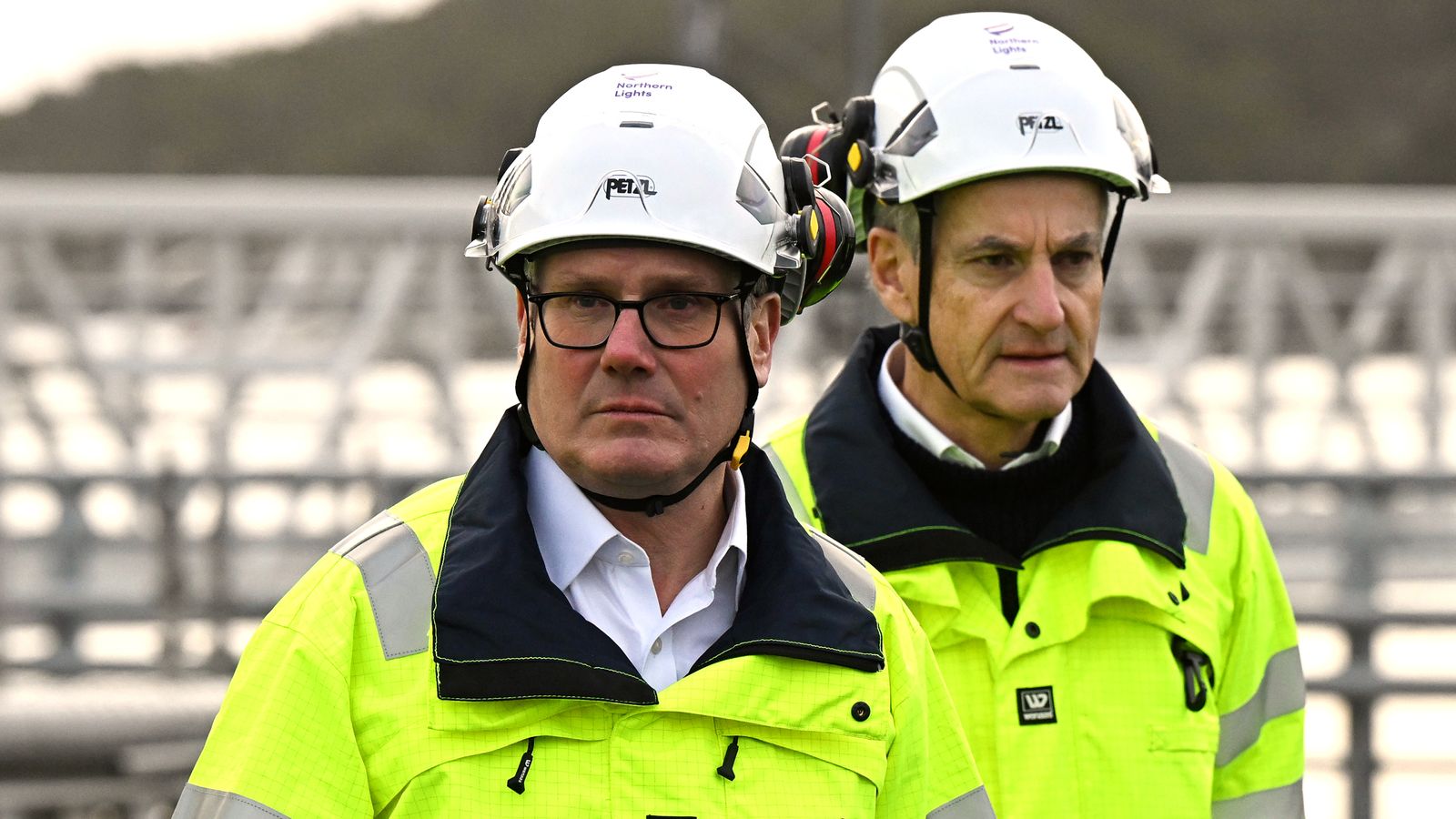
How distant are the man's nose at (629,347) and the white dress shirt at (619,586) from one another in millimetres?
183

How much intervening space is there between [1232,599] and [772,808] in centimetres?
118

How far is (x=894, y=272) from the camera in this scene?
3.47 m

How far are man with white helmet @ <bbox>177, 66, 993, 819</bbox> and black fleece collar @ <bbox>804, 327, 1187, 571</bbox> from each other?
1.52 ft

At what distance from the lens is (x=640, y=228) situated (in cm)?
248

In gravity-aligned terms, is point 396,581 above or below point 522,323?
below

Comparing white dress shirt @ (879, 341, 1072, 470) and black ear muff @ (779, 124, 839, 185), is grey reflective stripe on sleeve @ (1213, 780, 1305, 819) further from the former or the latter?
black ear muff @ (779, 124, 839, 185)

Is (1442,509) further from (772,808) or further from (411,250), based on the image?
(772,808)

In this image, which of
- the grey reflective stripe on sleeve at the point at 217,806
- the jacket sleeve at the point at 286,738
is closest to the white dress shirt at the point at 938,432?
the jacket sleeve at the point at 286,738

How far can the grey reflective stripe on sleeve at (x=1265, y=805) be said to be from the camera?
3264 mm

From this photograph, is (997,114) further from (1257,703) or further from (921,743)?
(921,743)

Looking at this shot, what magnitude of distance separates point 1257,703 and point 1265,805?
16cm

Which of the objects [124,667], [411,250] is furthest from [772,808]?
[411,250]

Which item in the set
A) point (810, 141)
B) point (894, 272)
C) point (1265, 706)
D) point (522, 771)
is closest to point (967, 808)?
point (522, 771)

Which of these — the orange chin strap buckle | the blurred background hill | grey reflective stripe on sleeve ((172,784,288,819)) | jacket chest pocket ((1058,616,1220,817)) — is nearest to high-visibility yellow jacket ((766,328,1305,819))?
jacket chest pocket ((1058,616,1220,817))
